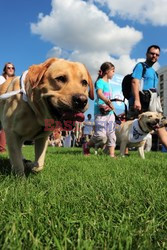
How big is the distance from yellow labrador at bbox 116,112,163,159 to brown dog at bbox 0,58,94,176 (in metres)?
4.55

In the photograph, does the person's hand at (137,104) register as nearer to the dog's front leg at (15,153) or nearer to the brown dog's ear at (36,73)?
the brown dog's ear at (36,73)

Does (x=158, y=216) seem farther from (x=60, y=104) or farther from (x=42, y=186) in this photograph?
(x=60, y=104)

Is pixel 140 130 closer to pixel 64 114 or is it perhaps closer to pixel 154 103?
pixel 154 103

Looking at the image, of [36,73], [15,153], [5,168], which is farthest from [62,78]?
[5,168]

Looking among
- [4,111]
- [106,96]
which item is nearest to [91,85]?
[4,111]

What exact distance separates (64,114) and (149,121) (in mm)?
5140

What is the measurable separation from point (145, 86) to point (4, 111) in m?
4.14

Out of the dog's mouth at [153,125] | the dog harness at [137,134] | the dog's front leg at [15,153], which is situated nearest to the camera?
the dog's front leg at [15,153]

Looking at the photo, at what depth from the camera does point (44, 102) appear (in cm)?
293

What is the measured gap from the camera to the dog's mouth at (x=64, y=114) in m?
2.77

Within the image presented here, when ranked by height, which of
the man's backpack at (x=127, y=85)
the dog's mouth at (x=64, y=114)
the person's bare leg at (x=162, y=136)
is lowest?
the person's bare leg at (x=162, y=136)

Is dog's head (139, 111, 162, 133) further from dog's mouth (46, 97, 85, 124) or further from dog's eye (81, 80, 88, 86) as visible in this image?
dog's mouth (46, 97, 85, 124)

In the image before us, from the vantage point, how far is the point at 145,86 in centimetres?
668

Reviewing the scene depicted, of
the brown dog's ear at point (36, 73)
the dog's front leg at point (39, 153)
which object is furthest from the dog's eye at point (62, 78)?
the dog's front leg at point (39, 153)
